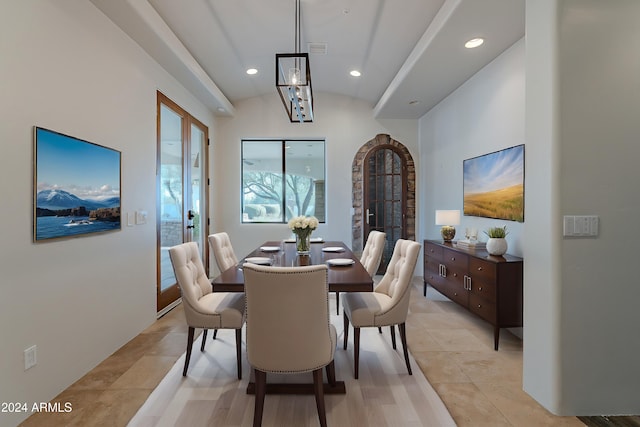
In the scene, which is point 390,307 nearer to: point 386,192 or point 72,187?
point 72,187

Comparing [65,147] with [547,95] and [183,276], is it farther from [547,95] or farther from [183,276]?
[547,95]

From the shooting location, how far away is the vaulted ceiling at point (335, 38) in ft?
9.25

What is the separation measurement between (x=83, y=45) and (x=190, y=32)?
50.6 inches

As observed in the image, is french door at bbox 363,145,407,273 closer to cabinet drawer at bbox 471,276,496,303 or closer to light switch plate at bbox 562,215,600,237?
cabinet drawer at bbox 471,276,496,303

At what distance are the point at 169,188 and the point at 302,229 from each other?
6.62 ft

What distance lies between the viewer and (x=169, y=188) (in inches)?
158

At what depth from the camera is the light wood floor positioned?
1.94m

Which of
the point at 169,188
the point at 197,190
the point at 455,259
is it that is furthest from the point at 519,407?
the point at 197,190

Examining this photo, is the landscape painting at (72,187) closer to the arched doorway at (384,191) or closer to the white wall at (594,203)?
the white wall at (594,203)

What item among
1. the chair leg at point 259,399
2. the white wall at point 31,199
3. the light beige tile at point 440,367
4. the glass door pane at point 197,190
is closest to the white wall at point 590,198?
the light beige tile at point 440,367

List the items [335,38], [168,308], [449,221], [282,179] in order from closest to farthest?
[335,38]
[168,308]
[449,221]
[282,179]

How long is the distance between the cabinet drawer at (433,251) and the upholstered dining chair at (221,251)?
2449mm

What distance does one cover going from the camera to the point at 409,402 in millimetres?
2102

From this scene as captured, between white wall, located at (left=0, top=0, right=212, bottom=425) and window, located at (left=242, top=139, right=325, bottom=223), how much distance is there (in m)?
2.60
